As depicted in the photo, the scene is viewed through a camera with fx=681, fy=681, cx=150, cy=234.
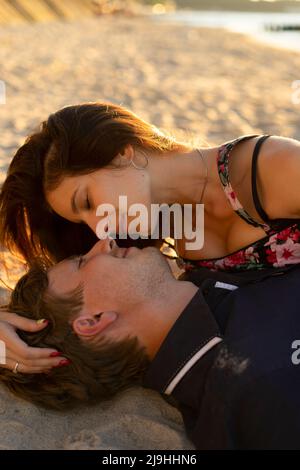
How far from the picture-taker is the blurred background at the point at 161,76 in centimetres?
823

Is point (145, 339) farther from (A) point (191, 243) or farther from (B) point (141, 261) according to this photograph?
(A) point (191, 243)

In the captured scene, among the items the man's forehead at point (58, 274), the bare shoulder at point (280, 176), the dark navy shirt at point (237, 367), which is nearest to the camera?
the dark navy shirt at point (237, 367)

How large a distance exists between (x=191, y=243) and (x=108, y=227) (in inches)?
17.8

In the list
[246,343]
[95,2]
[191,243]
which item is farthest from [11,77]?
[95,2]

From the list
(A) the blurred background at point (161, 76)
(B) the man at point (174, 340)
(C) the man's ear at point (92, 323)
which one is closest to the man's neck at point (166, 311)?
(B) the man at point (174, 340)

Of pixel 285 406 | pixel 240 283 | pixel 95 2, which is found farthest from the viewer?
pixel 95 2

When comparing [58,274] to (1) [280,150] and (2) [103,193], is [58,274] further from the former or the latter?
(1) [280,150]

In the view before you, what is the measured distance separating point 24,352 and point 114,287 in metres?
0.43

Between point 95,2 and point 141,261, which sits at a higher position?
point 141,261

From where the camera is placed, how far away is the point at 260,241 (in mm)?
2930

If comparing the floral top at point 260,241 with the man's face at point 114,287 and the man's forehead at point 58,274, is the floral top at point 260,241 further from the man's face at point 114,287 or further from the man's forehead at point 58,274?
the man's forehead at point 58,274

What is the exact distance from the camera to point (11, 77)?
11.3 meters

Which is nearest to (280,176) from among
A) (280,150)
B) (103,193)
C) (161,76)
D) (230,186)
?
(280,150)

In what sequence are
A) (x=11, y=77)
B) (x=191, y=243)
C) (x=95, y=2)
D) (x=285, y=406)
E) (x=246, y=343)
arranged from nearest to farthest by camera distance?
(x=285, y=406) → (x=246, y=343) → (x=191, y=243) → (x=11, y=77) → (x=95, y=2)
